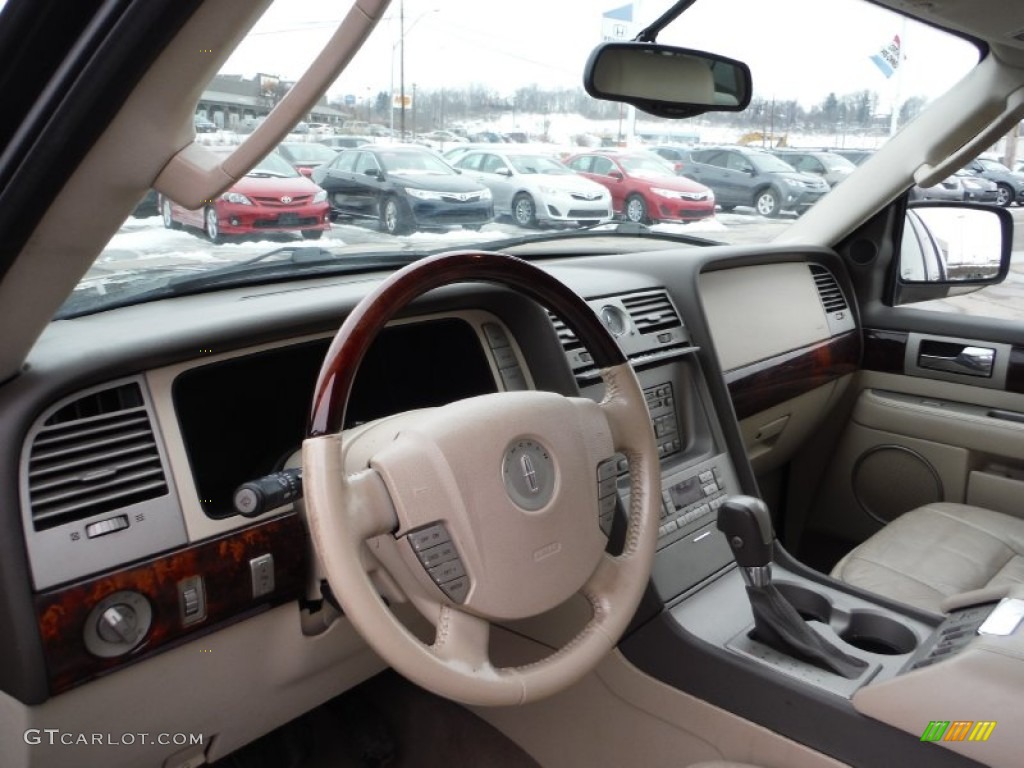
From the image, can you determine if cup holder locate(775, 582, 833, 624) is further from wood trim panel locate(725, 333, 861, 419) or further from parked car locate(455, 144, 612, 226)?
parked car locate(455, 144, 612, 226)

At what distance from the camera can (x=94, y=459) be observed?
1.50 meters

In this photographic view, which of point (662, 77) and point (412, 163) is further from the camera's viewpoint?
point (412, 163)

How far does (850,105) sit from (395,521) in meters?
2.72

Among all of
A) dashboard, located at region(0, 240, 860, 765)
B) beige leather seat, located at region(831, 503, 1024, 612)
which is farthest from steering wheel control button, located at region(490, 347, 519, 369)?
beige leather seat, located at region(831, 503, 1024, 612)

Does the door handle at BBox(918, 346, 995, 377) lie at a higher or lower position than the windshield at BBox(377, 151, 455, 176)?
lower

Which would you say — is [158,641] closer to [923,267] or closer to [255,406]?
[255,406]

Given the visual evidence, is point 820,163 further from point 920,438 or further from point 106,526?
point 106,526

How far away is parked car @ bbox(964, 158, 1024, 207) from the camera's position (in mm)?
3422

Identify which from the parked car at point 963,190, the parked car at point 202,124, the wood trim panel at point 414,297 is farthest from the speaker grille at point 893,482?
the parked car at point 202,124

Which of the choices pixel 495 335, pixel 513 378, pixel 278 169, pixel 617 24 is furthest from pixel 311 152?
pixel 617 24

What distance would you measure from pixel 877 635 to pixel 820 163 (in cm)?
217

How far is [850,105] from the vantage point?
3.31m

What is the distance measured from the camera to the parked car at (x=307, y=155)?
6.49ft

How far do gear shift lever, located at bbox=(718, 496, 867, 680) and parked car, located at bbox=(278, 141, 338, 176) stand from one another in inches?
46.9
